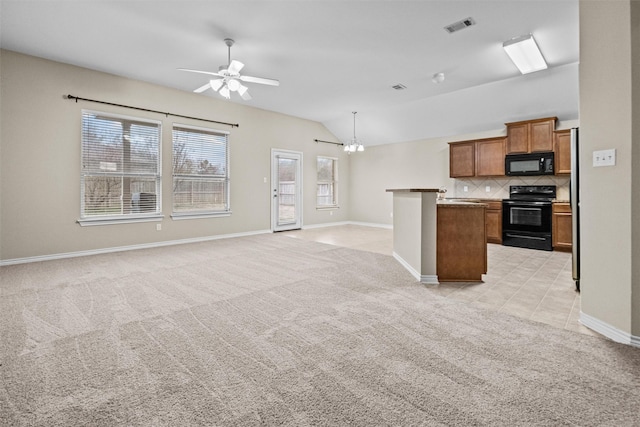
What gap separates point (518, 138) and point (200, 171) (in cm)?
639

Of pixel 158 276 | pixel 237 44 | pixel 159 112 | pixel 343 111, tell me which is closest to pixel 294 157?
pixel 343 111

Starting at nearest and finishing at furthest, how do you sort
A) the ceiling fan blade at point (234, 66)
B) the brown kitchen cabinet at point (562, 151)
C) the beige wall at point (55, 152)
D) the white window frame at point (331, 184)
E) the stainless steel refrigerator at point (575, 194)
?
1. the stainless steel refrigerator at point (575, 194)
2. the ceiling fan blade at point (234, 66)
3. the beige wall at point (55, 152)
4. the brown kitchen cabinet at point (562, 151)
5. the white window frame at point (331, 184)

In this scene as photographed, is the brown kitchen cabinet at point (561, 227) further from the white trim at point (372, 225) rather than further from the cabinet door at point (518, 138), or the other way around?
the white trim at point (372, 225)

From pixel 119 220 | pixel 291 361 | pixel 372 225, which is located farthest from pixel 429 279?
pixel 372 225

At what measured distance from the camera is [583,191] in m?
2.44

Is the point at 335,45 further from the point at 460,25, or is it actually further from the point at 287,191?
the point at 287,191

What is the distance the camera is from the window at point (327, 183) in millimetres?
9289

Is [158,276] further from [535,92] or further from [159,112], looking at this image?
[535,92]

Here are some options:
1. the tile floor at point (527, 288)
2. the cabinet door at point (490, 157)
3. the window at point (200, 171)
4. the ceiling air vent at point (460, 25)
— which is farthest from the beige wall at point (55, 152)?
the cabinet door at point (490, 157)

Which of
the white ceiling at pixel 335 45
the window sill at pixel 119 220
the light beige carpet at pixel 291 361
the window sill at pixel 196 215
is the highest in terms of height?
the white ceiling at pixel 335 45

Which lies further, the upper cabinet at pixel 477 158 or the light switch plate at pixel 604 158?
the upper cabinet at pixel 477 158

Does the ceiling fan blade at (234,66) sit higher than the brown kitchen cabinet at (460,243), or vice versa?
the ceiling fan blade at (234,66)

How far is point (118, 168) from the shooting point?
17.9ft

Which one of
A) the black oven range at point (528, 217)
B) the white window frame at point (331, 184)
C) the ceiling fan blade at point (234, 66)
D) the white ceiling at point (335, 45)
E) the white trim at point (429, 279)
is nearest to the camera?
the white ceiling at point (335, 45)
